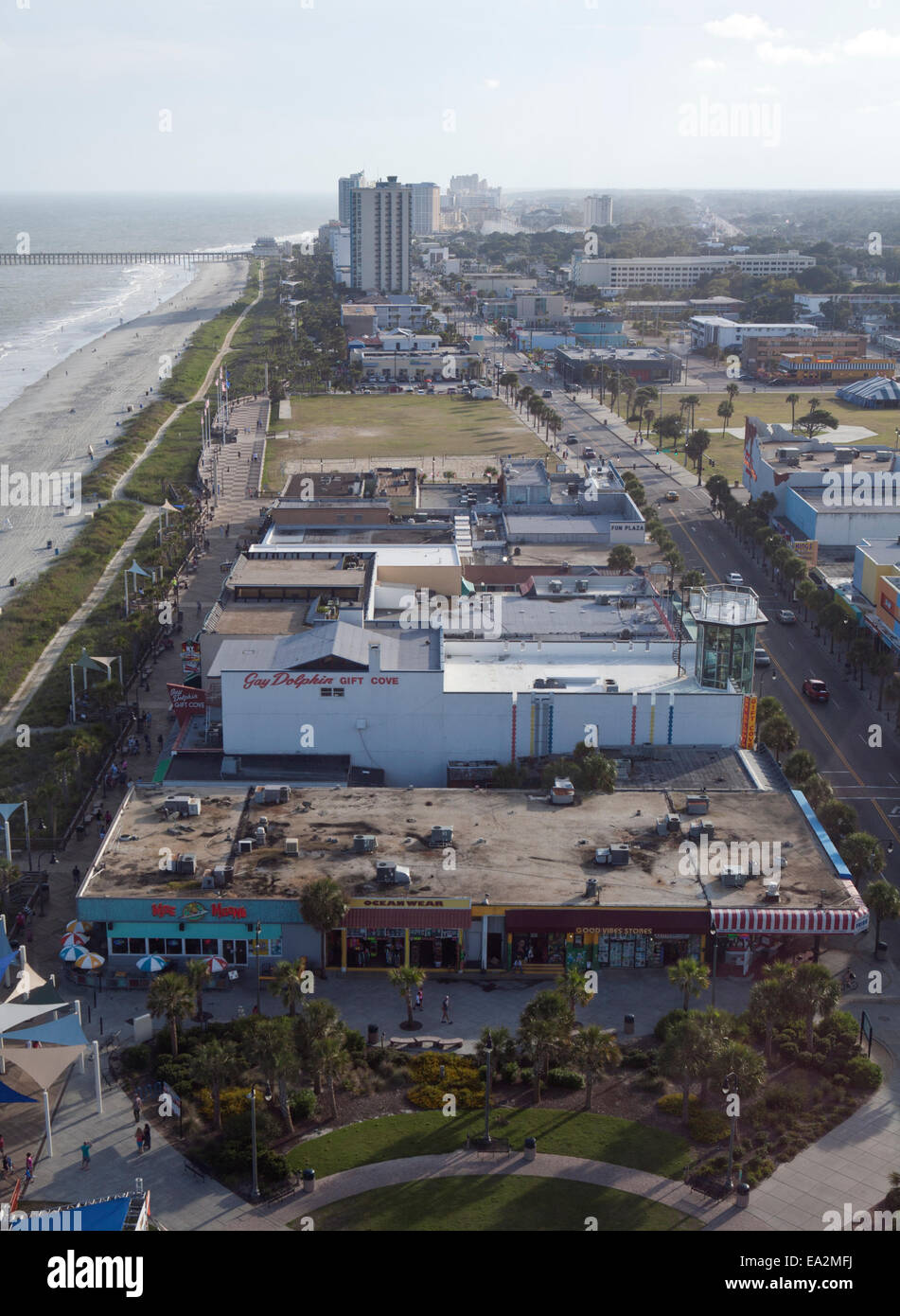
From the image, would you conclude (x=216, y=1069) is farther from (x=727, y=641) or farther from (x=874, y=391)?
(x=874, y=391)

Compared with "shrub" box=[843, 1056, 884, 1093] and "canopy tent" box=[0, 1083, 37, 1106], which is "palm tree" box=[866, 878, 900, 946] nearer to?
"shrub" box=[843, 1056, 884, 1093]

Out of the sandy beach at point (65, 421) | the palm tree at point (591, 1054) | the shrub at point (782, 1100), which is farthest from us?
the sandy beach at point (65, 421)

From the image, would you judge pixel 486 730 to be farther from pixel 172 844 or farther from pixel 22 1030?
pixel 22 1030

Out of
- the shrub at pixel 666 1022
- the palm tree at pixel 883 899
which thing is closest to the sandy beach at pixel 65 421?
the shrub at pixel 666 1022

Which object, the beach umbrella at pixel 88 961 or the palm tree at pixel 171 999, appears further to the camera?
the beach umbrella at pixel 88 961

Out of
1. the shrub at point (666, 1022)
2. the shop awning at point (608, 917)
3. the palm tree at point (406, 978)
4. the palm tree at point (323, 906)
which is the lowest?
the shrub at point (666, 1022)

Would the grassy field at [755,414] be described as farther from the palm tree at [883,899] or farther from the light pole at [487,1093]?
the light pole at [487,1093]

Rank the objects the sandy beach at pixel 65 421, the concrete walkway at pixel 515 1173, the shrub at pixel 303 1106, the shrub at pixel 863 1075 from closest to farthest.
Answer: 1. the concrete walkway at pixel 515 1173
2. the shrub at pixel 303 1106
3. the shrub at pixel 863 1075
4. the sandy beach at pixel 65 421
